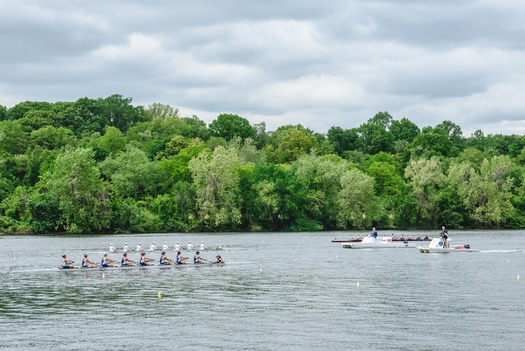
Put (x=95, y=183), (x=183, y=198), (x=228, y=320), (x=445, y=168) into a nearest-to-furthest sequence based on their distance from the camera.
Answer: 1. (x=228, y=320)
2. (x=95, y=183)
3. (x=183, y=198)
4. (x=445, y=168)

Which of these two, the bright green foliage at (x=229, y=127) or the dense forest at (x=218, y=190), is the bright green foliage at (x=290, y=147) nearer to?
the bright green foliage at (x=229, y=127)

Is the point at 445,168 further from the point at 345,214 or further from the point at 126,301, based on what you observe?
the point at 126,301

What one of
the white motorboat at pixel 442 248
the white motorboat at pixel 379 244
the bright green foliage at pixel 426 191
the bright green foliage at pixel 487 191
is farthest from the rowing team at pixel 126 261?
the bright green foliage at pixel 487 191

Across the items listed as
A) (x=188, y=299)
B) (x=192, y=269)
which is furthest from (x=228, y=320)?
(x=192, y=269)

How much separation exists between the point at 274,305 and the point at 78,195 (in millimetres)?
63760

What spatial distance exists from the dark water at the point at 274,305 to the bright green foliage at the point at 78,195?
1271 inches

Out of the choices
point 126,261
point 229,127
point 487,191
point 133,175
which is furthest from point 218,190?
point 229,127

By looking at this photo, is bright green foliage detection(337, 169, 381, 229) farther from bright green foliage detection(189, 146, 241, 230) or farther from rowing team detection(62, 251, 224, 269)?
rowing team detection(62, 251, 224, 269)

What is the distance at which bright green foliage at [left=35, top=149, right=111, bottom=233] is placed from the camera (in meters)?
93.9

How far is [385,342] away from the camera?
26.7m

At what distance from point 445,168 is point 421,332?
10358 cm

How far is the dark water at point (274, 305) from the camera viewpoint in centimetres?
2734

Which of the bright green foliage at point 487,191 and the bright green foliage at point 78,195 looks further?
the bright green foliage at point 487,191

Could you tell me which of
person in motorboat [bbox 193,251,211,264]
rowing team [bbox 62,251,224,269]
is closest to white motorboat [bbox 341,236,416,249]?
rowing team [bbox 62,251,224,269]
